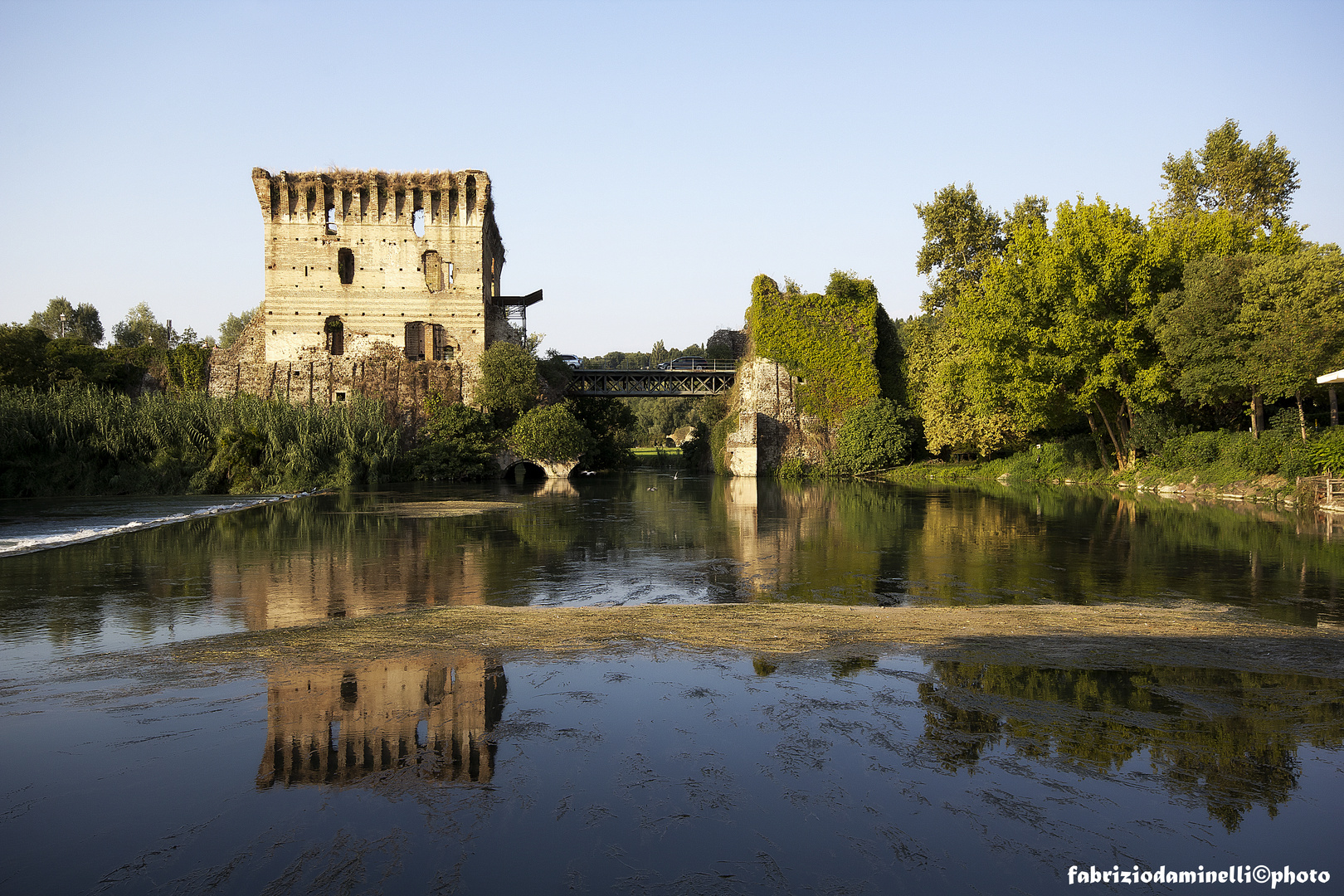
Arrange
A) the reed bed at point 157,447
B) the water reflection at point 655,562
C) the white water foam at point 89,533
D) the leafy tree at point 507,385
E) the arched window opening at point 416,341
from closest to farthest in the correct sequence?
1. the water reflection at point 655,562
2. the white water foam at point 89,533
3. the reed bed at point 157,447
4. the leafy tree at point 507,385
5. the arched window opening at point 416,341

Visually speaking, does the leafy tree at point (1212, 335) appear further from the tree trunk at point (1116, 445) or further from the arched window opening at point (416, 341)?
the arched window opening at point (416, 341)

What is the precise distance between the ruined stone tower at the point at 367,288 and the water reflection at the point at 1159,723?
39803 millimetres

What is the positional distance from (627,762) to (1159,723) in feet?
11.4

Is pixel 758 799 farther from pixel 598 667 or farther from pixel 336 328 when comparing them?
pixel 336 328

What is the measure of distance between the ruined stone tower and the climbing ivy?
15.8 meters

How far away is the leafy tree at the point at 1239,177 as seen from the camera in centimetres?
3597

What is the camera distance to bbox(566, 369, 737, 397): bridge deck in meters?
48.6

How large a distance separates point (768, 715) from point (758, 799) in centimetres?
120

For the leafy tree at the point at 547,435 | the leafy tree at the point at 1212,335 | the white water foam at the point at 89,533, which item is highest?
the leafy tree at the point at 1212,335

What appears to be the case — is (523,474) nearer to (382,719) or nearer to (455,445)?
(455,445)

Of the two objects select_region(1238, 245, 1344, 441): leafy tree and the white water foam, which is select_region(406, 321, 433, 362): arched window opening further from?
select_region(1238, 245, 1344, 441): leafy tree

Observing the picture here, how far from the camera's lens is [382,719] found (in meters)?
5.41

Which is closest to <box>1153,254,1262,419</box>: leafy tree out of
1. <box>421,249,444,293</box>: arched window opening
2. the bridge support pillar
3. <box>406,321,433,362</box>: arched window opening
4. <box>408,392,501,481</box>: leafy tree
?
the bridge support pillar

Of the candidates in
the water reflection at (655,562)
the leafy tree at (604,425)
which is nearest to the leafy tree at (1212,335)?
the water reflection at (655,562)
